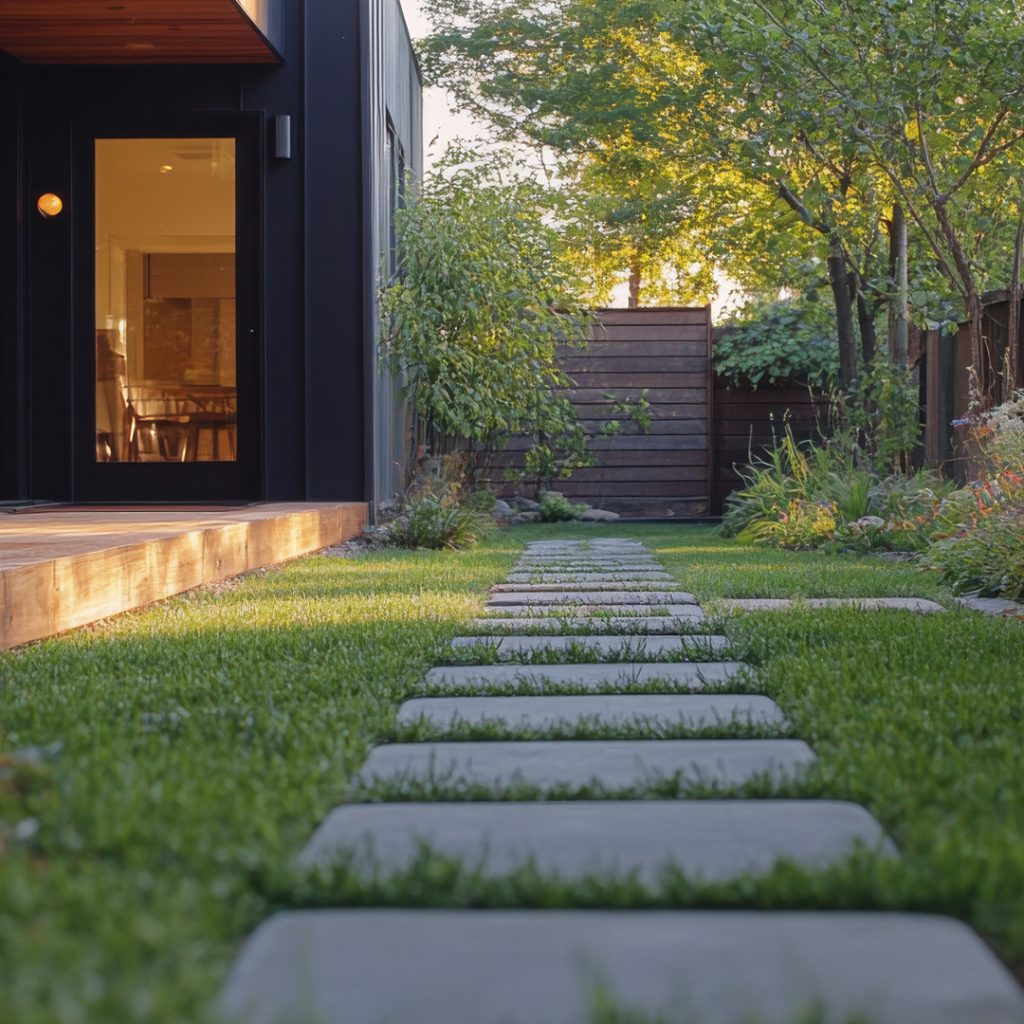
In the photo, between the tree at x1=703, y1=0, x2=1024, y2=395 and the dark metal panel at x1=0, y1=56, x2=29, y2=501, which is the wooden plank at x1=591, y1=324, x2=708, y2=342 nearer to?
the tree at x1=703, y1=0, x2=1024, y2=395

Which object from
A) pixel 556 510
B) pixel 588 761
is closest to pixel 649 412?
pixel 556 510

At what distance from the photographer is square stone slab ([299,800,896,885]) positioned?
4.21ft

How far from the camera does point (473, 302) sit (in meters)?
7.72

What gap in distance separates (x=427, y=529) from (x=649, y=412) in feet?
14.7

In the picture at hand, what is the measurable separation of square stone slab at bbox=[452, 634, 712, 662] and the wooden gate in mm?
7571

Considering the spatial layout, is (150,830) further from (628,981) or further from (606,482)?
(606,482)

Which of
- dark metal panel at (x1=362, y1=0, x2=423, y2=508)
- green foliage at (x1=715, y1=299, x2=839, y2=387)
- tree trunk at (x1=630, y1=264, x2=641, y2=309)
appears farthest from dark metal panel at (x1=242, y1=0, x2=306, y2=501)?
tree trunk at (x1=630, y1=264, x2=641, y2=309)

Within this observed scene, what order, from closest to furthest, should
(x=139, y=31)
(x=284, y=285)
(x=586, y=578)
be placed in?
1. (x=586, y=578)
2. (x=139, y=31)
3. (x=284, y=285)

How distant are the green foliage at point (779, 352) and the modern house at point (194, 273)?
14.6 ft

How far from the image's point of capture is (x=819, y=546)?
6664 mm

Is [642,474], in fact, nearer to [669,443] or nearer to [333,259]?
[669,443]

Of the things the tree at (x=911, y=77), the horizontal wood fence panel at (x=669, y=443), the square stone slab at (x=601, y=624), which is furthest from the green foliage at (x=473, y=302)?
the square stone slab at (x=601, y=624)

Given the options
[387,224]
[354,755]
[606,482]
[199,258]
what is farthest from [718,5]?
[354,755]

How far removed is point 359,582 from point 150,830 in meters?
3.10
